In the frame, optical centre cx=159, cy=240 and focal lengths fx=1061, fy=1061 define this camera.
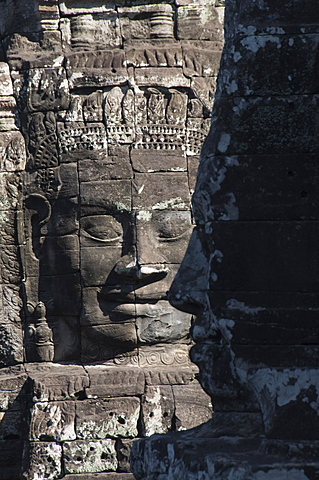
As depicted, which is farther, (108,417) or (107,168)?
(107,168)

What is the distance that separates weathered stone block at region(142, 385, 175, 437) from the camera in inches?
435

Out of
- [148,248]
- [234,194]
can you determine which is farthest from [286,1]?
[148,248]

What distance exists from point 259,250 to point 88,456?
6.78m

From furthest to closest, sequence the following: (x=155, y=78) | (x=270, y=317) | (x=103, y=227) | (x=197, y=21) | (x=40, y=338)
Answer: (x=197, y=21)
(x=40, y=338)
(x=155, y=78)
(x=103, y=227)
(x=270, y=317)

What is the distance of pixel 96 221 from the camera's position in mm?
11617

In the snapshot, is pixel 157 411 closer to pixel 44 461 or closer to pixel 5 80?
pixel 44 461

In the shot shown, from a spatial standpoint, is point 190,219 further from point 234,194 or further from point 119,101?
point 234,194

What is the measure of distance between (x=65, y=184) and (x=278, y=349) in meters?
7.41

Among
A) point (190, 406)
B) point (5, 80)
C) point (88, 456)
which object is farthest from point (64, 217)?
point (88, 456)

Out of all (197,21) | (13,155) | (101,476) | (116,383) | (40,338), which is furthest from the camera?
(13,155)

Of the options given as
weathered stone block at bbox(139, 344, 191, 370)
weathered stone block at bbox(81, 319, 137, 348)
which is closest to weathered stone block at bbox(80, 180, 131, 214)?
weathered stone block at bbox(81, 319, 137, 348)

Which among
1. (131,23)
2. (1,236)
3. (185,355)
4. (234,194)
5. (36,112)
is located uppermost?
(234,194)

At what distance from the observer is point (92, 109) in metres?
11.7

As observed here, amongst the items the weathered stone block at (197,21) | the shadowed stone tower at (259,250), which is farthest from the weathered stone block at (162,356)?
the shadowed stone tower at (259,250)
